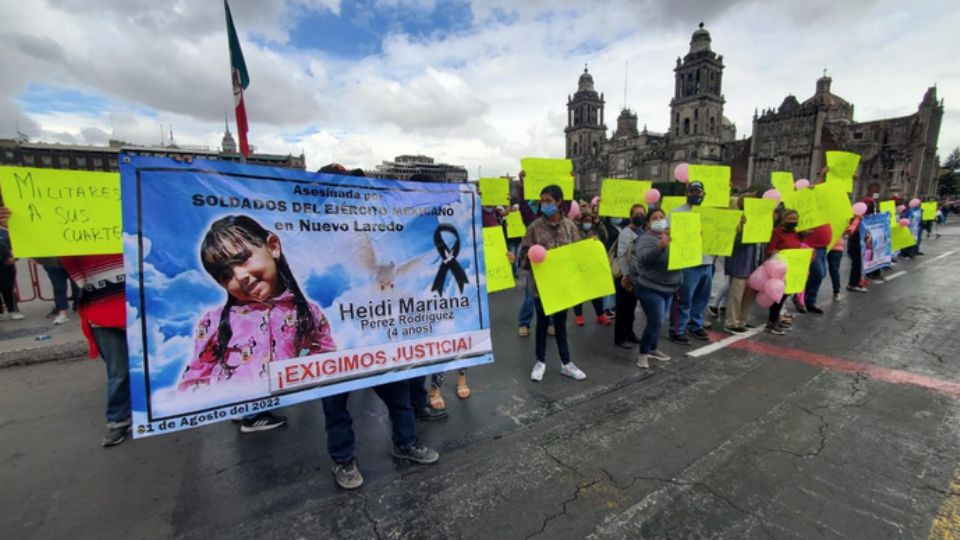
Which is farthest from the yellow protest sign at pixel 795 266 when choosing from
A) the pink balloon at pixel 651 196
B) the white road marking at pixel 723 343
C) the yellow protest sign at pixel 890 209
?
the yellow protest sign at pixel 890 209

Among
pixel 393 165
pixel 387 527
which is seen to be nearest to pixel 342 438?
pixel 387 527

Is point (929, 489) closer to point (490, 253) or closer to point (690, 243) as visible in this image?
point (690, 243)

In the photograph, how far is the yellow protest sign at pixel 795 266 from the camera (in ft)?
18.8

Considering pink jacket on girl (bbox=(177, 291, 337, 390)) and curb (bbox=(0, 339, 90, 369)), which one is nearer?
pink jacket on girl (bbox=(177, 291, 337, 390))

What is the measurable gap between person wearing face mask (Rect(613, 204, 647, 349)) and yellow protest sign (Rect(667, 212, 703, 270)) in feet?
2.03

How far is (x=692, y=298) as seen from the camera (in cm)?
577

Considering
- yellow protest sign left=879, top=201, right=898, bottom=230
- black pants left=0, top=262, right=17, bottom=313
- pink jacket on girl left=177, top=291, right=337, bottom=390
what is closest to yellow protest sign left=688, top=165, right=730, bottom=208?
pink jacket on girl left=177, top=291, right=337, bottom=390

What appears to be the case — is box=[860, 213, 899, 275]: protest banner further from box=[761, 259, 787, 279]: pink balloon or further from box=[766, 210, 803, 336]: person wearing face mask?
box=[761, 259, 787, 279]: pink balloon

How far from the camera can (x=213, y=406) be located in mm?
2277

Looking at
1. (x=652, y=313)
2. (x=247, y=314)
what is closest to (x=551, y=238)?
(x=652, y=313)

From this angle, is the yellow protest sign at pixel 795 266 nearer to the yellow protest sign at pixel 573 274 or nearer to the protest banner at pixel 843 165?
the protest banner at pixel 843 165

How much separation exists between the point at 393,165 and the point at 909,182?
358 ft

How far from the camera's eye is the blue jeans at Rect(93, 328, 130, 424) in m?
3.27

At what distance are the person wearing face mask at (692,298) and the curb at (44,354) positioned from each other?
753 centimetres
